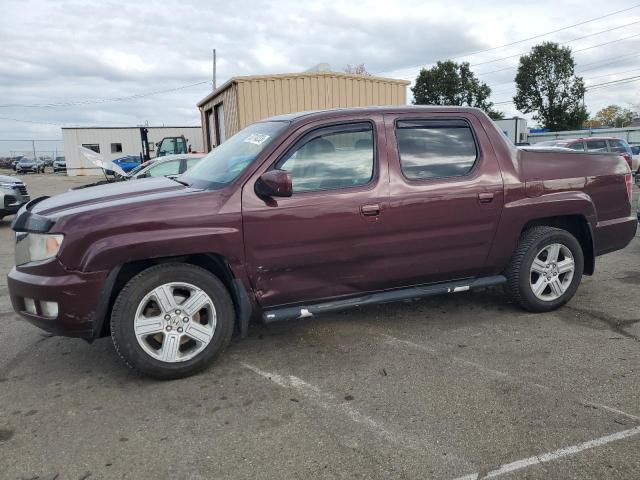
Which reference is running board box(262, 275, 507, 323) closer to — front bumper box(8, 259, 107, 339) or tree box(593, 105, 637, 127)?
front bumper box(8, 259, 107, 339)

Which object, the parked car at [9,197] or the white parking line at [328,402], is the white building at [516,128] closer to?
the parked car at [9,197]

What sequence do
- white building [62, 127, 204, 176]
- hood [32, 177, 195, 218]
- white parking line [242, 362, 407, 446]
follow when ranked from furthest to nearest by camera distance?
white building [62, 127, 204, 176]
hood [32, 177, 195, 218]
white parking line [242, 362, 407, 446]

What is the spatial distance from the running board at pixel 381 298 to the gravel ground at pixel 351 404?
0.35m

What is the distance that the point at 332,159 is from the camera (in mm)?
3885

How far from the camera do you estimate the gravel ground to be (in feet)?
8.44

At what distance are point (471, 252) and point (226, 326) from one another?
2050mm

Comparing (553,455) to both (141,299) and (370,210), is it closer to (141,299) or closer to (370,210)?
(370,210)

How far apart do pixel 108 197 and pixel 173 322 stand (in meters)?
0.98

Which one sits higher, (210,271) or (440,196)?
(440,196)

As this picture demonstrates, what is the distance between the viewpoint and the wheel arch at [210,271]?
11.4ft

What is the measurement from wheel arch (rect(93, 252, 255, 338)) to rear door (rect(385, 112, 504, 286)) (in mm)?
1144

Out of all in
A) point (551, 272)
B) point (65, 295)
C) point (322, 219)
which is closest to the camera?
point (65, 295)

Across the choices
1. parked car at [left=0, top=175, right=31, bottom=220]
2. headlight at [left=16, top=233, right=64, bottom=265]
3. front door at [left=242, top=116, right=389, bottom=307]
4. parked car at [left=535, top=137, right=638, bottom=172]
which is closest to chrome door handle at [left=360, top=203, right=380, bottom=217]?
front door at [left=242, top=116, right=389, bottom=307]

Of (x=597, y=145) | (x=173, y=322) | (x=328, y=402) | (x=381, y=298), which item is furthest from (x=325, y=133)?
(x=597, y=145)
